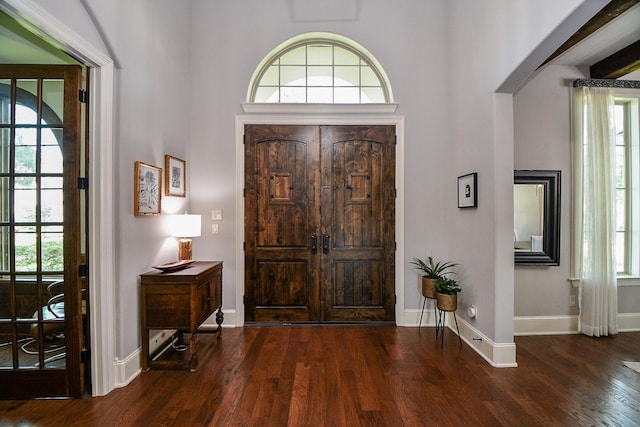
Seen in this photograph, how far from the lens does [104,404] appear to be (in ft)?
6.44

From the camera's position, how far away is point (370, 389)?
211cm

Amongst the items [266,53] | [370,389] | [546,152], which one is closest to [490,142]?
[546,152]

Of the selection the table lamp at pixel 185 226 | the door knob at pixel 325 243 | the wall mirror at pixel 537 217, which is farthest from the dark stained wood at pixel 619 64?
the table lamp at pixel 185 226

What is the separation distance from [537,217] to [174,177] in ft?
13.3

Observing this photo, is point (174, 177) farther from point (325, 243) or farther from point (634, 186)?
point (634, 186)

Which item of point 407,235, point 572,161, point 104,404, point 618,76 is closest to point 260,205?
point 407,235

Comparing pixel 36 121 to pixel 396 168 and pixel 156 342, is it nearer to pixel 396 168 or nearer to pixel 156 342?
pixel 156 342

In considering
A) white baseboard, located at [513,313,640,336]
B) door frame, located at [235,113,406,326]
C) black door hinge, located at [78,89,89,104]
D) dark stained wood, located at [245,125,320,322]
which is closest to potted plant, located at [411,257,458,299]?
door frame, located at [235,113,406,326]

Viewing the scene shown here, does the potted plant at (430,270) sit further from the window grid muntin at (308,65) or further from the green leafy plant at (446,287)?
the window grid muntin at (308,65)

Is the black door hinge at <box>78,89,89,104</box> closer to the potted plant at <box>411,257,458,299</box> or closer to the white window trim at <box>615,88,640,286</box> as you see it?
the potted plant at <box>411,257,458,299</box>

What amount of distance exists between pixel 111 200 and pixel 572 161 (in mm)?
4589

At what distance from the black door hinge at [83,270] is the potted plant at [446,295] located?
312 centimetres

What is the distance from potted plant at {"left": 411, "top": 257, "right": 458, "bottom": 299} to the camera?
3034 millimetres

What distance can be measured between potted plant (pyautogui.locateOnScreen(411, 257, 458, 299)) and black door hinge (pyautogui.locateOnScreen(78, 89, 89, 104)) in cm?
347
